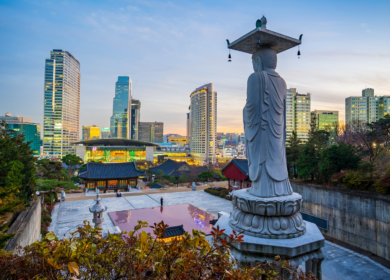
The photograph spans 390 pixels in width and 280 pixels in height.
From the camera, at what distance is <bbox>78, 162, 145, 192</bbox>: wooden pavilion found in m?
24.4

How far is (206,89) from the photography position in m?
71.1

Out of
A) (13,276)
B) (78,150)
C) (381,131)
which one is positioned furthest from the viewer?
(78,150)

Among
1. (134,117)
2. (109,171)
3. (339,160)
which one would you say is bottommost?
(109,171)

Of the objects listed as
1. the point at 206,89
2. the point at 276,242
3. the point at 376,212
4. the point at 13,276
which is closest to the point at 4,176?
the point at 13,276

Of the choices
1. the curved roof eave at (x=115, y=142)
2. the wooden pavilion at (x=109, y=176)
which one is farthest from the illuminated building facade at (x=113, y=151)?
the wooden pavilion at (x=109, y=176)

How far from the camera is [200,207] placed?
16.8 m

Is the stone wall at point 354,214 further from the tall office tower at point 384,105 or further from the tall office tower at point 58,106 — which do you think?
the tall office tower at point 58,106

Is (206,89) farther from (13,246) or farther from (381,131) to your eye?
(13,246)

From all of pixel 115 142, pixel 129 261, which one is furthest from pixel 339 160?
pixel 115 142

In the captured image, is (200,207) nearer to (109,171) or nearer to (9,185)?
(9,185)

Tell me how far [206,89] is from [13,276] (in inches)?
2816

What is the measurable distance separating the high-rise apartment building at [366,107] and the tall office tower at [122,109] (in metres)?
129

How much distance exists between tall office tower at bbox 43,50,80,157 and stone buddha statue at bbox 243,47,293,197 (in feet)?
290

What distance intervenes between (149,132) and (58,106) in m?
97.5
